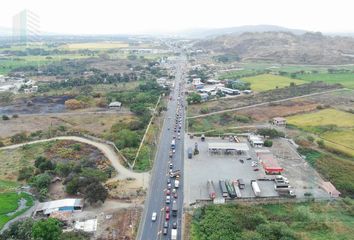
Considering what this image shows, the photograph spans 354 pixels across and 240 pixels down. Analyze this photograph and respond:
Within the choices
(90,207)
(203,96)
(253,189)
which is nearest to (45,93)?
(203,96)

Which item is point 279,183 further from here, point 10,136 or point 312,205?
point 10,136

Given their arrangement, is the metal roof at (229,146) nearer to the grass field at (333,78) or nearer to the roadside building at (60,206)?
the roadside building at (60,206)

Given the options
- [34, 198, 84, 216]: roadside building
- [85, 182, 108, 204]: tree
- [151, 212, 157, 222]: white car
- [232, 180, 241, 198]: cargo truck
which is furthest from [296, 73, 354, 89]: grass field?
[34, 198, 84, 216]: roadside building

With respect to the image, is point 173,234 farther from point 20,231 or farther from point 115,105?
point 115,105

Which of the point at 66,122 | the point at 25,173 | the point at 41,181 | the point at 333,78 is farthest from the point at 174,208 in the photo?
the point at 333,78

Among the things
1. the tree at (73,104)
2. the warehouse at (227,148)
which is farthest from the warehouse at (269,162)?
the tree at (73,104)

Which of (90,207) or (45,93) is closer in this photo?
(90,207)
